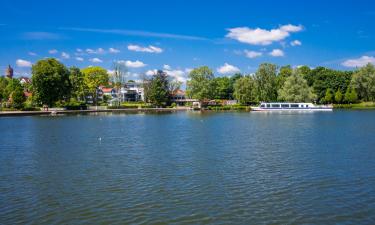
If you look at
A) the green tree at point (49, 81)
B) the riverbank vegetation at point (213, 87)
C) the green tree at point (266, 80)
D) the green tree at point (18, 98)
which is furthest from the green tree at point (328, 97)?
the green tree at point (18, 98)

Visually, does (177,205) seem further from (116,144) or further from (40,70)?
(40,70)

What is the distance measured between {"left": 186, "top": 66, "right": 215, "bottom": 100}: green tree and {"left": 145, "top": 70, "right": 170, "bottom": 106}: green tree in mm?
10415

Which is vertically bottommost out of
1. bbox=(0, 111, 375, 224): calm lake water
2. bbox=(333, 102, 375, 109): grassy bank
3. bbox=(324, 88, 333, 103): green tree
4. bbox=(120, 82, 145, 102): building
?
bbox=(0, 111, 375, 224): calm lake water

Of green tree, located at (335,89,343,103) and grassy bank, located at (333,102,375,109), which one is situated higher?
green tree, located at (335,89,343,103)

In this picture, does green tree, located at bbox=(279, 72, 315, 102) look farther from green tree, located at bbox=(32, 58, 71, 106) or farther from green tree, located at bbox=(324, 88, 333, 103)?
green tree, located at bbox=(32, 58, 71, 106)

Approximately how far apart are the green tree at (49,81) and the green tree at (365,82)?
83.7 meters

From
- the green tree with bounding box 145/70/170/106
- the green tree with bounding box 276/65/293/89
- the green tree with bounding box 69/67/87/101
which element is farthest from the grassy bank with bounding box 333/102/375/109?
the green tree with bounding box 69/67/87/101

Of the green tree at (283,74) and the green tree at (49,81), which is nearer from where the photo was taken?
the green tree at (49,81)

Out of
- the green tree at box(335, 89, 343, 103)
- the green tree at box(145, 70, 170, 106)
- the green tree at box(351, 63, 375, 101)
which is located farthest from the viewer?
the green tree at box(145, 70, 170, 106)

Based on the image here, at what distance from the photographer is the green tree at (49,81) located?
323ft

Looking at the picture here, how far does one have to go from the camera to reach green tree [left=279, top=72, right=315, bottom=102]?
107m

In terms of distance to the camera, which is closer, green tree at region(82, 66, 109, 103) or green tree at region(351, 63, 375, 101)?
green tree at region(351, 63, 375, 101)

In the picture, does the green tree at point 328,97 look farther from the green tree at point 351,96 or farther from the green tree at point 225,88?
the green tree at point 225,88

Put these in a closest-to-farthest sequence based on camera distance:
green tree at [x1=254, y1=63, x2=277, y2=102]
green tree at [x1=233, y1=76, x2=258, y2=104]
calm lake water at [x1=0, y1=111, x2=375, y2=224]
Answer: calm lake water at [x1=0, y1=111, x2=375, y2=224]
green tree at [x1=254, y1=63, x2=277, y2=102]
green tree at [x1=233, y1=76, x2=258, y2=104]
